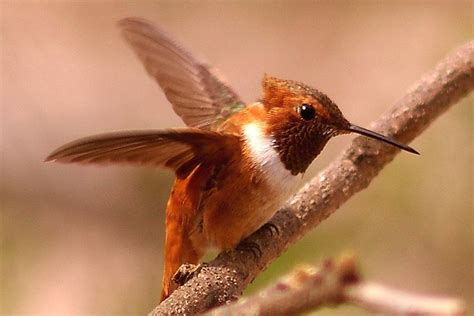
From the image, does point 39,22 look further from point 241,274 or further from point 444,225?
point 241,274

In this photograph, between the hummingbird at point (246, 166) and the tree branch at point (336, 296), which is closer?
the tree branch at point (336, 296)

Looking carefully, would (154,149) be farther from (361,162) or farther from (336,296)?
(336,296)

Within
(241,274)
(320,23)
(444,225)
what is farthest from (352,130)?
(320,23)

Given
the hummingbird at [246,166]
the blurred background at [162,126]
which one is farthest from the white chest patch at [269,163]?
the blurred background at [162,126]

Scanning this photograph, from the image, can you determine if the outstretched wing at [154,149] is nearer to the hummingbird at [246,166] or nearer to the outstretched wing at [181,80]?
the hummingbird at [246,166]

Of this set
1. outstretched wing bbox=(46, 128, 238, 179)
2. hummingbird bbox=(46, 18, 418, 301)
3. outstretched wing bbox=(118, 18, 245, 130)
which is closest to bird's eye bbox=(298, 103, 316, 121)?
→ hummingbird bbox=(46, 18, 418, 301)

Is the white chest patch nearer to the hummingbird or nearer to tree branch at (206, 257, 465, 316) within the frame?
the hummingbird
